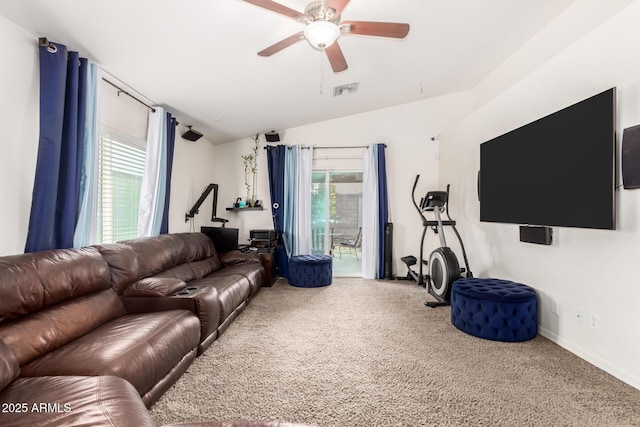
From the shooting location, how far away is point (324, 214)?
5.38 m

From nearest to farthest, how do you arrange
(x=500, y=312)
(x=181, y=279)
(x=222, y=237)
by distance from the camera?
(x=500, y=312)
(x=181, y=279)
(x=222, y=237)

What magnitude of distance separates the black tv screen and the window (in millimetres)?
4010

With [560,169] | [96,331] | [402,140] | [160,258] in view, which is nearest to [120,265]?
[160,258]

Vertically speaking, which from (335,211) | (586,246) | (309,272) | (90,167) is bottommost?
(309,272)

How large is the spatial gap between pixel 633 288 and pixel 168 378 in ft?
10.1

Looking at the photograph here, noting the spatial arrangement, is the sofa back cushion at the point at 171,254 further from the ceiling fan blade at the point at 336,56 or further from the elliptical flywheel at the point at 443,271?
the elliptical flywheel at the point at 443,271

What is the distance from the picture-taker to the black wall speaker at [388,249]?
16.3 feet

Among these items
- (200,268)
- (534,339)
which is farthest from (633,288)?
(200,268)

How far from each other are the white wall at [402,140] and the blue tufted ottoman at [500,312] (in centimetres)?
238

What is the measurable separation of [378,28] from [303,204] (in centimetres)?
343

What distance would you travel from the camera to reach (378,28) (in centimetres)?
201

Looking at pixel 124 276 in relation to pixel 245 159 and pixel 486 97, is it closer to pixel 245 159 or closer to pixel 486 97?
pixel 245 159

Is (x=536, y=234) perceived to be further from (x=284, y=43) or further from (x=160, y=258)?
(x=160, y=258)

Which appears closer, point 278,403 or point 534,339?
point 278,403
